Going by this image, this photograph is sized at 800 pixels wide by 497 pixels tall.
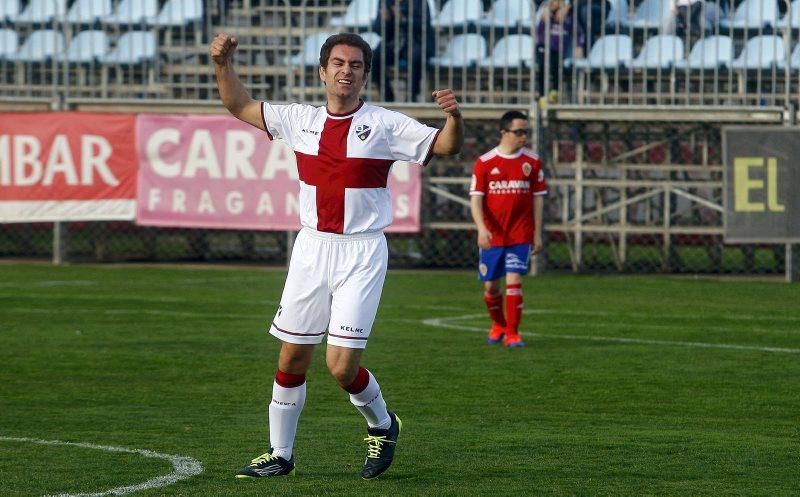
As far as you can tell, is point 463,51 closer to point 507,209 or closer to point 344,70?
point 507,209

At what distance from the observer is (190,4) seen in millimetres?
23062

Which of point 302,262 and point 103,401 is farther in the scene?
point 103,401

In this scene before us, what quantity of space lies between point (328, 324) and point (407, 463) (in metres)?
0.87

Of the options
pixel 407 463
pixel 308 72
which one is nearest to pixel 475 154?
pixel 308 72

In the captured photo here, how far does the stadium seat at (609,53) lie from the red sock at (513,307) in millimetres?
8927

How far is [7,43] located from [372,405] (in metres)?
17.9

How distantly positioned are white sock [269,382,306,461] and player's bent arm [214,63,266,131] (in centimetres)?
124

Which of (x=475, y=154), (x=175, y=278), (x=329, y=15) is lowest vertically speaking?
(x=175, y=278)

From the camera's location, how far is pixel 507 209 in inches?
533

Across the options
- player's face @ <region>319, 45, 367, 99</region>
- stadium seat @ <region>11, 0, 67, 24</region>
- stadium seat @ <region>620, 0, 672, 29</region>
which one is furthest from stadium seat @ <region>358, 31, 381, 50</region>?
player's face @ <region>319, 45, 367, 99</region>

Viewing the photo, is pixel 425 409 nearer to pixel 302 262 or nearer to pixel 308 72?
pixel 302 262

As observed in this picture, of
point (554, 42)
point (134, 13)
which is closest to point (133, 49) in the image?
point (134, 13)

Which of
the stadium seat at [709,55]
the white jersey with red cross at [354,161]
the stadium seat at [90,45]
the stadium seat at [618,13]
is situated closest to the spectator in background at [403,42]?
the stadium seat at [618,13]

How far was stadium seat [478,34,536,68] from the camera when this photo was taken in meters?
21.8
